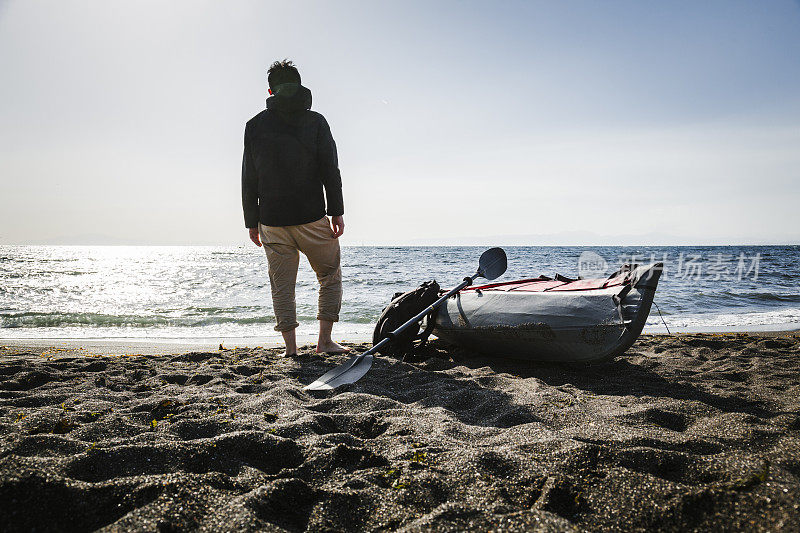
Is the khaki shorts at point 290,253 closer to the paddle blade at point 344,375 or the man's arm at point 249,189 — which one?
the man's arm at point 249,189

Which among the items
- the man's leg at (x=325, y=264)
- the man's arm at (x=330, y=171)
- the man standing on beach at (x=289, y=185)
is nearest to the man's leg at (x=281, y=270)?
the man standing on beach at (x=289, y=185)

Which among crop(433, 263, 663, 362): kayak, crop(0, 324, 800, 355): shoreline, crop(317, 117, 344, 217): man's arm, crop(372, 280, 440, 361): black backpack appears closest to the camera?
crop(433, 263, 663, 362): kayak

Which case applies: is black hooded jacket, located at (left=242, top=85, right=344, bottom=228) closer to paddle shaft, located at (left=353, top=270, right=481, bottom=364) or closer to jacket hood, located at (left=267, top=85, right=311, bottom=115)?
jacket hood, located at (left=267, top=85, right=311, bottom=115)

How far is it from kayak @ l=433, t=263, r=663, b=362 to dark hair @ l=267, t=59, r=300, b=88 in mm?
2606

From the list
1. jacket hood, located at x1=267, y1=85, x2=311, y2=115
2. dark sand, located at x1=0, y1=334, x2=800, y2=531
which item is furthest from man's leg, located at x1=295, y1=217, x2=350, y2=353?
dark sand, located at x1=0, y1=334, x2=800, y2=531

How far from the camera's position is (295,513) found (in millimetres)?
1439

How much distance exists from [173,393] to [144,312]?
275 inches

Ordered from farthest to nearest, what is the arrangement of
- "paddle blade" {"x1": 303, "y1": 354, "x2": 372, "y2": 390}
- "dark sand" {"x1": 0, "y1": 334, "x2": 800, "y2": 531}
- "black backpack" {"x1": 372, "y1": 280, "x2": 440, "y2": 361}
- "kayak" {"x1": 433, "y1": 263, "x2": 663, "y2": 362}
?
1. "black backpack" {"x1": 372, "y1": 280, "x2": 440, "y2": 361}
2. "kayak" {"x1": 433, "y1": 263, "x2": 663, "y2": 362}
3. "paddle blade" {"x1": 303, "y1": 354, "x2": 372, "y2": 390}
4. "dark sand" {"x1": 0, "y1": 334, "x2": 800, "y2": 531}

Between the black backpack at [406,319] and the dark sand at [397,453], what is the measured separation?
3.00 ft

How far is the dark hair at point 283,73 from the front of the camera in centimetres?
393

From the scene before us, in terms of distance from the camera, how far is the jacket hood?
3887 mm

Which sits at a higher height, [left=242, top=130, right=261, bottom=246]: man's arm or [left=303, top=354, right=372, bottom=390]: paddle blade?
[left=242, top=130, right=261, bottom=246]: man's arm

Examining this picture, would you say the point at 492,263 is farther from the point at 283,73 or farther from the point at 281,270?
the point at 283,73

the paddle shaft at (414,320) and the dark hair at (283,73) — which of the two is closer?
the paddle shaft at (414,320)
